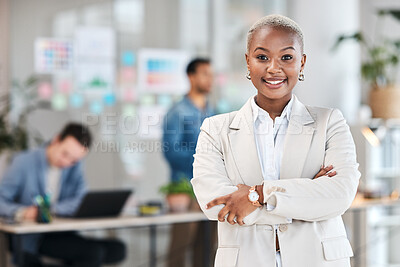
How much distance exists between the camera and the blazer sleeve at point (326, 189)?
1692 millimetres

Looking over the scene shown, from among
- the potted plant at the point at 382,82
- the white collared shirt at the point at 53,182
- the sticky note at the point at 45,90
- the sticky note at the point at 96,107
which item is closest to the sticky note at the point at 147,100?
the sticky note at the point at 96,107

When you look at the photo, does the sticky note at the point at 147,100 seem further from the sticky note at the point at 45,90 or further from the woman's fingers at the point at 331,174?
the woman's fingers at the point at 331,174

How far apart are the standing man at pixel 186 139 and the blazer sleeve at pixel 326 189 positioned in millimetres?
2729

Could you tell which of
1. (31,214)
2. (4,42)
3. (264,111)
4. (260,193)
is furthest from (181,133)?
(260,193)

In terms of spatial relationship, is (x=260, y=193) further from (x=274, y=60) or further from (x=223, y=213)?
(x=274, y=60)

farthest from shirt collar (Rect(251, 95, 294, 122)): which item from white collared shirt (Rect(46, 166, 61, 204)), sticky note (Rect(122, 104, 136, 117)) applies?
sticky note (Rect(122, 104, 136, 117))

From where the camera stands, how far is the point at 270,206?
171 centimetres

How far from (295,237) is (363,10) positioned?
20.3 ft

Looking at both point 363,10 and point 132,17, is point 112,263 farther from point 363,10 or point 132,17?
point 363,10

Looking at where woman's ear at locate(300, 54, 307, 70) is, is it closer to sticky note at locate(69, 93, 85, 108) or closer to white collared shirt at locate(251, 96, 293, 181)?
white collared shirt at locate(251, 96, 293, 181)

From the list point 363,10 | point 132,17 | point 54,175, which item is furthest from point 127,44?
point 363,10

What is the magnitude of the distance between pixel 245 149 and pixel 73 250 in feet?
9.28

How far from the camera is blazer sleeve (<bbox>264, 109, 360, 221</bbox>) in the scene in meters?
1.69

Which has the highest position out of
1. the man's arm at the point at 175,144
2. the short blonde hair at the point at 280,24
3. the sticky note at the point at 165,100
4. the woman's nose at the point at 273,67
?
the short blonde hair at the point at 280,24
